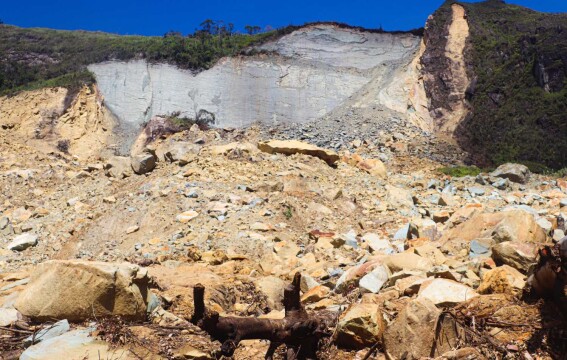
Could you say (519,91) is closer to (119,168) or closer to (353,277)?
(119,168)

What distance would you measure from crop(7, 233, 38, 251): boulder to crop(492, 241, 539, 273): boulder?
25.0 feet

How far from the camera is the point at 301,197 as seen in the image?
9250mm

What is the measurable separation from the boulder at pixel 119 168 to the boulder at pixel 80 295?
26.2 ft

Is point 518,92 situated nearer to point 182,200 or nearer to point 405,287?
point 182,200

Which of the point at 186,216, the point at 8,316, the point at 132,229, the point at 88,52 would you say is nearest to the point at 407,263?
the point at 8,316

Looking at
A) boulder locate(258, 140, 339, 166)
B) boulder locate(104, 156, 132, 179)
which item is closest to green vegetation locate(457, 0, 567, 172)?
boulder locate(258, 140, 339, 166)

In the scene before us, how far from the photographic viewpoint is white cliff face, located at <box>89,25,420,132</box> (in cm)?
2083

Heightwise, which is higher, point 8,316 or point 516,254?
point 516,254

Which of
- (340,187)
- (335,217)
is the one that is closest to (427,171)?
(340,187)

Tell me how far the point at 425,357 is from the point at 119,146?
18.2 metres

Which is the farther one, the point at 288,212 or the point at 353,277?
the point at 288,212

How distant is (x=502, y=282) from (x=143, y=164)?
910 centimetres

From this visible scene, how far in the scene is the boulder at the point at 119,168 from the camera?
1156 centimetres

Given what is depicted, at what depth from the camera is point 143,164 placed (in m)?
11.3
